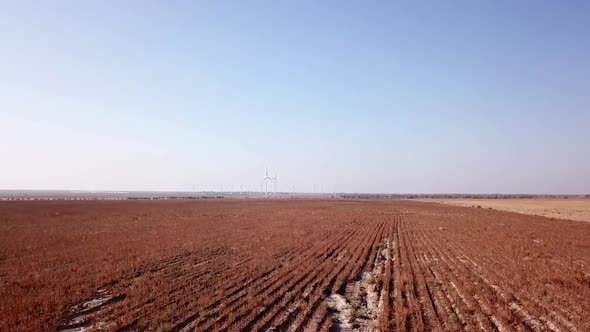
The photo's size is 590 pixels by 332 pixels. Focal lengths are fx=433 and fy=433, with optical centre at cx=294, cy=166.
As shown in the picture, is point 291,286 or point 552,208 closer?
point 291,286

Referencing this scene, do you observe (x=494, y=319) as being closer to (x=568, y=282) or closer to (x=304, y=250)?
(x=568, y=282)

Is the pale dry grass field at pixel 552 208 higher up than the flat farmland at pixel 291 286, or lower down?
higher up

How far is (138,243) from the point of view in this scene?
23609mm

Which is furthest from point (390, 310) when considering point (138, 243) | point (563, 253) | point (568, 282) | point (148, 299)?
point (138, 243)

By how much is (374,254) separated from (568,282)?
329 inches

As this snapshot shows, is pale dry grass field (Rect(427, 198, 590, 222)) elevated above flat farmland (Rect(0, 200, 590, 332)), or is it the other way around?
pale dry grass field (Rect(427, 198, 590, 222))

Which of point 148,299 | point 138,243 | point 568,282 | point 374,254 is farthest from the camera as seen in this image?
point 138,243

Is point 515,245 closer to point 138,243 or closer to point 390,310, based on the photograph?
point 390,310

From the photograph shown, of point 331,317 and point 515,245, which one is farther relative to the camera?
point 515,245

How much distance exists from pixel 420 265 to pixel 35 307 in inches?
519

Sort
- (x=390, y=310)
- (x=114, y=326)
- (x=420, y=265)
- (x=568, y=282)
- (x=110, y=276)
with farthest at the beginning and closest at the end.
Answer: (x=420, y=265), (x=110, y=276), (x=568, y=282), (x=390, y=310), (x=114, y=326)

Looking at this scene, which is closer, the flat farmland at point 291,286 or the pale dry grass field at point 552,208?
the flat farmland at point 291,286

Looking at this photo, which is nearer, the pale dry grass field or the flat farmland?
the flat farmland

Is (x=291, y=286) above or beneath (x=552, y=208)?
beneath
